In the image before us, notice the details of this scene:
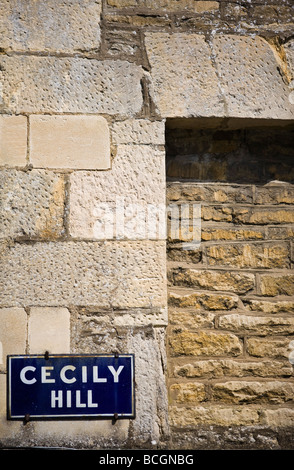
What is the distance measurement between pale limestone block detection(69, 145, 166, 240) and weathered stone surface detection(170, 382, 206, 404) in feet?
2.42

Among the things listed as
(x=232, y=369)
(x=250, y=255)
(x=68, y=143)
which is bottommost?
(x=232, y=369)

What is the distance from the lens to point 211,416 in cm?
256

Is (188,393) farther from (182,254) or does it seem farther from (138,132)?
(138,132)

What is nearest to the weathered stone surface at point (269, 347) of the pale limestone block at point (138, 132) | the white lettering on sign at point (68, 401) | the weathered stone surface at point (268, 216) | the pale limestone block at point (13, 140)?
the weathered stone surface at point (268, 216)

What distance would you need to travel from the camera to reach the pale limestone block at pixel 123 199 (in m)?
2.47

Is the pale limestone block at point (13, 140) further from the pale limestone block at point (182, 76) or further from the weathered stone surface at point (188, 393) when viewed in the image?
the weathered stone surface at point (188, 393)

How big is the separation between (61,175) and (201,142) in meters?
0.77

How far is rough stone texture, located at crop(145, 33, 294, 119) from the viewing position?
2562 millimetres

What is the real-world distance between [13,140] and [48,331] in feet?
2.94

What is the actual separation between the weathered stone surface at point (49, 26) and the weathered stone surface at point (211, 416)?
1797 mm

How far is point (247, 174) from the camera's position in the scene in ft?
9.14

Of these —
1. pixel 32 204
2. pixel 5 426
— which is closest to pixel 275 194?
pixel 32 204

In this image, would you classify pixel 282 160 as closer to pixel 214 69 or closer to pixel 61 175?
pixel 214 69
